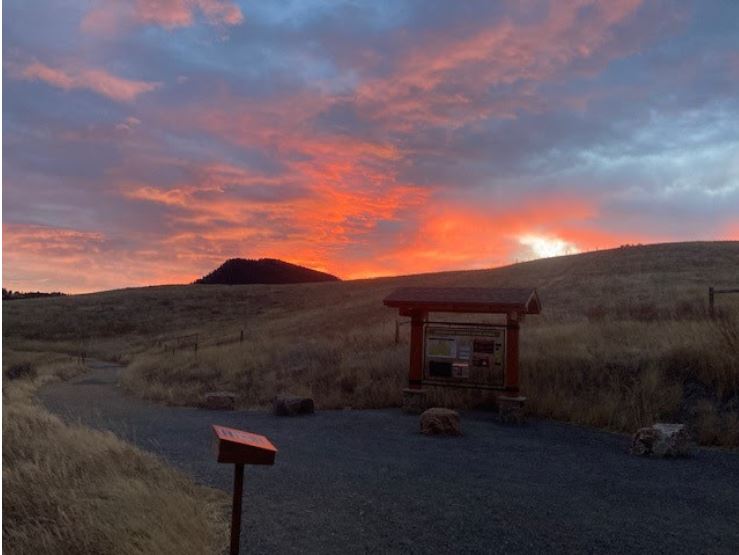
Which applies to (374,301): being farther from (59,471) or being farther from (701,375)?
(59,471)

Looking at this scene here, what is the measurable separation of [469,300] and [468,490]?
22.3 ft

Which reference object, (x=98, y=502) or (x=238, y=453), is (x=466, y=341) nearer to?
(x=98, y=502)

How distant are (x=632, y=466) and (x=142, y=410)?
11.9 meters

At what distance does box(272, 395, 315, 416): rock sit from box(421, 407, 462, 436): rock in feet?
11.9

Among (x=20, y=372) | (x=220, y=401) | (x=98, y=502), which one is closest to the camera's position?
(x=98, y=502)

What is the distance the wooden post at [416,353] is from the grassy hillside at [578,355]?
978 mm

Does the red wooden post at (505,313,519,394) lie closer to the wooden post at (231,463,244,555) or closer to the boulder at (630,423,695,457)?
the boulder at (630,423,695,457)

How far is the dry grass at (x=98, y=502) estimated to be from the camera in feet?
17.5

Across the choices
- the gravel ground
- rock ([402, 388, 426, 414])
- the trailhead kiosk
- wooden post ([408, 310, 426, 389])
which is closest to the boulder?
the gravel ground

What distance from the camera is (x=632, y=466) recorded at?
9070mm

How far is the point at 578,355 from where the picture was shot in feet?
47.3

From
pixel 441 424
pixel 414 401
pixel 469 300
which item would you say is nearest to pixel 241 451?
pixel 441 424

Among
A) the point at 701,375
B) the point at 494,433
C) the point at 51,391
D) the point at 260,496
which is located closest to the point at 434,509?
the point at 260,496

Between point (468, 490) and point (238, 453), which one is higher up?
point (238, 453)
